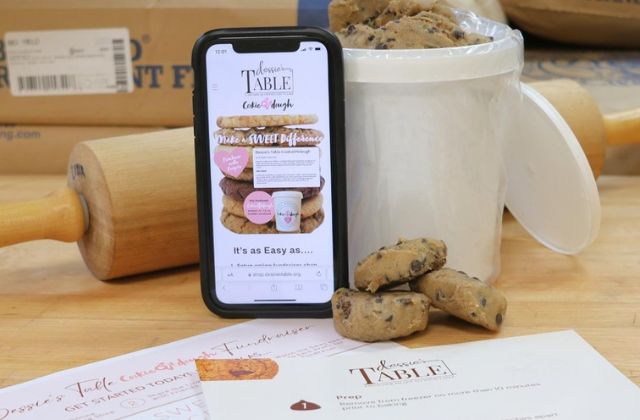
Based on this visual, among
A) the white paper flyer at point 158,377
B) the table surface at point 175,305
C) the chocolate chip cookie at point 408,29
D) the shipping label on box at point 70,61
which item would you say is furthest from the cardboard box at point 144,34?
the white paper flyer at point 158,377

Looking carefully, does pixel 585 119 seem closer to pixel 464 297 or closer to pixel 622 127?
pixel 622 127

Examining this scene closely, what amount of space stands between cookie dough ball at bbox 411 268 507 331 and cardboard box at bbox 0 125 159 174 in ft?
2.14

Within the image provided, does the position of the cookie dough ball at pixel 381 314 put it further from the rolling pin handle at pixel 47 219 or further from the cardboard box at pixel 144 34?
the cardboard box at pixel 144 34

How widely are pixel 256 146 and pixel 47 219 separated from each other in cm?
23

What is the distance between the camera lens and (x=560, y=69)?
129 cm

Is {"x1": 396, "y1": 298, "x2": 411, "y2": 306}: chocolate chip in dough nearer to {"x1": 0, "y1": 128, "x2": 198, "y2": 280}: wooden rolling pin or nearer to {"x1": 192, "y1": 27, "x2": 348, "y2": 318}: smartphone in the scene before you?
{"x1": 192, "y1": 27, "x2": 348, "y2": 318}: smartphone

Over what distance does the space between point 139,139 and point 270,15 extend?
0.36 metres

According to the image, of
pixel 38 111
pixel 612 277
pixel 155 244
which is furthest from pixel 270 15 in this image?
pixel 612 277

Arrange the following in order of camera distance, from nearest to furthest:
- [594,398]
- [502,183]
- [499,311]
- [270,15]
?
1. [594,398]
2. [499,311]
3. [502,183]
4. [270,15]

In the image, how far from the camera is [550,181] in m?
0.89

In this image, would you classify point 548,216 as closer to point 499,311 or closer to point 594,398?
point 499,311

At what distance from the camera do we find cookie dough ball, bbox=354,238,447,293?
2.29 ft

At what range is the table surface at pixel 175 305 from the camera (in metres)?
0.72

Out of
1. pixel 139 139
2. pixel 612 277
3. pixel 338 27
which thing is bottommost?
pixel 612 277
